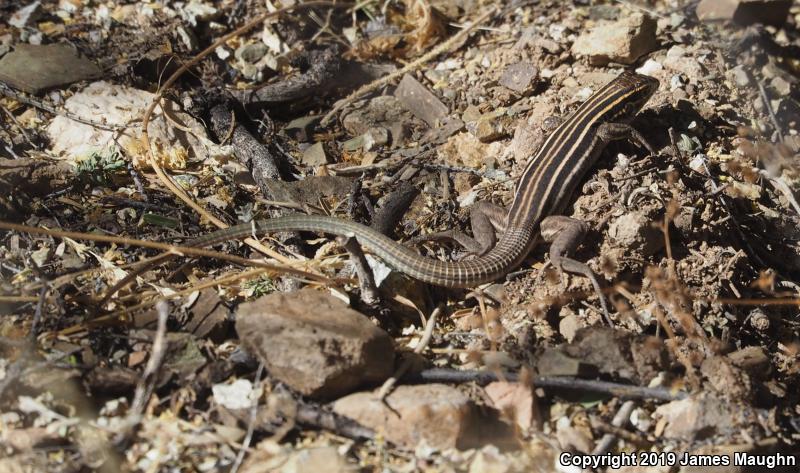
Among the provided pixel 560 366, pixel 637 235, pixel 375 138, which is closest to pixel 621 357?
pixel 560 366

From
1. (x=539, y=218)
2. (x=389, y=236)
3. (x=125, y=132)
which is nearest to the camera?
(x=539, y=218)

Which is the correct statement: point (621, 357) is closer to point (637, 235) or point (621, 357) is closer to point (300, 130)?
point (637, 235)

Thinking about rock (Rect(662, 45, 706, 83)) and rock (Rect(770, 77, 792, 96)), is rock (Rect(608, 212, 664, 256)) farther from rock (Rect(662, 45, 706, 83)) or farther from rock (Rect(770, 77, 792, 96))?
rock (Rect(770, 77, 792, 96))

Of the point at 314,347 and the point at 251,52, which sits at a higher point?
the point at 251,52

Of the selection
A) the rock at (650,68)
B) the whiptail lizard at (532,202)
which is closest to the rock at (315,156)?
the whiptail lizard at (532,202)

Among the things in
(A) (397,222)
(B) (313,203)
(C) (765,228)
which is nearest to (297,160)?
(B) (313,203)

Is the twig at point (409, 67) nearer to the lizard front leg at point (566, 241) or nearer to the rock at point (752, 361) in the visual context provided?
the lizard front leg at point (566, 241)

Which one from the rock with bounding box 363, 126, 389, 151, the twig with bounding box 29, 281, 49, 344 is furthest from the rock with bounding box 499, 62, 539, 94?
the twig with bounding box 29, 281, 49, 344
